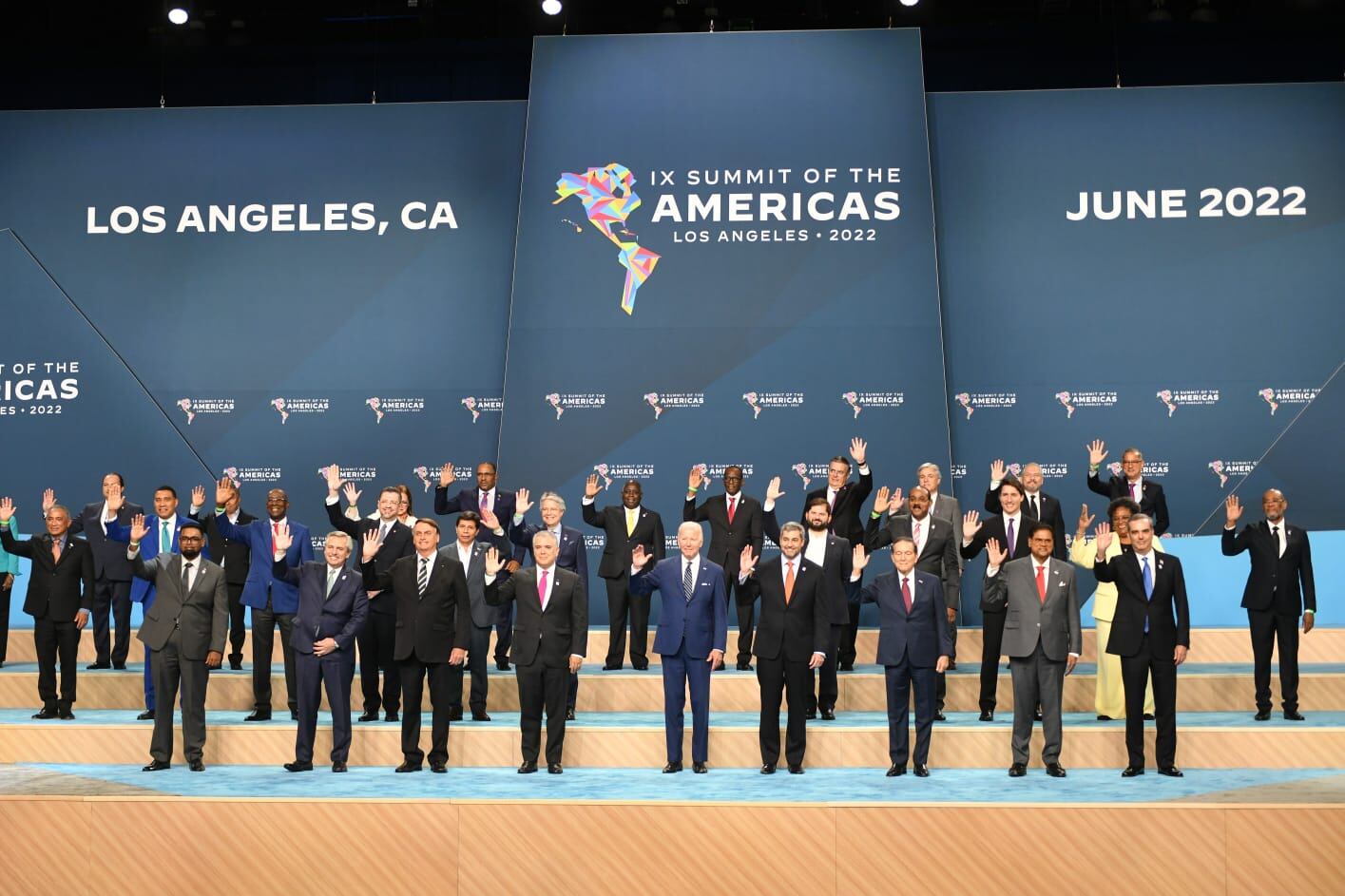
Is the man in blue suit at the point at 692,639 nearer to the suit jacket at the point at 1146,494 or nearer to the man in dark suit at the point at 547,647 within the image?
the man in dark suit at the point at 547,647

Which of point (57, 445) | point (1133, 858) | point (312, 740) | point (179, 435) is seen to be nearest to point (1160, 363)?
point (1133, 858)

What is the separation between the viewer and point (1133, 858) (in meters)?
5.95

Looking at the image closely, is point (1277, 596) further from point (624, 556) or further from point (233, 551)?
point (233, 551)

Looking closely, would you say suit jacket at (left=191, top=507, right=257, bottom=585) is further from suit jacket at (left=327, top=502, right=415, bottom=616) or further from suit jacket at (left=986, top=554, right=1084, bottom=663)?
suit jacket at (left=986, top=554, right=1084, bottom=663)

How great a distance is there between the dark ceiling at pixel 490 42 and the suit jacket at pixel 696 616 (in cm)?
643

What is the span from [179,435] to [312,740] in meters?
5.01

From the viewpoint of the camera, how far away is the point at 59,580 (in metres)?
8.35

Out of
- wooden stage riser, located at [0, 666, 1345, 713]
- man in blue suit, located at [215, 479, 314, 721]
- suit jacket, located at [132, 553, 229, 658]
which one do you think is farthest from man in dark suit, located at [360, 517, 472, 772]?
wooden stage riser, located at [0, 666, 1345, 713]

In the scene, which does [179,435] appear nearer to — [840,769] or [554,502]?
[554,502]

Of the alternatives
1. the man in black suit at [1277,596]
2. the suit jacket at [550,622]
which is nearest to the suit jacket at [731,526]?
the suit jacket at [550,622]

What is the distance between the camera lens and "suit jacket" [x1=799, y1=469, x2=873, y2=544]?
8805 millimetres

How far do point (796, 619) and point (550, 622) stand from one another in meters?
1.26

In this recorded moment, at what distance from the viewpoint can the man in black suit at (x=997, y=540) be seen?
786cm

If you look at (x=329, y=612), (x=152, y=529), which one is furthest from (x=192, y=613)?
(x=152, y=529)
